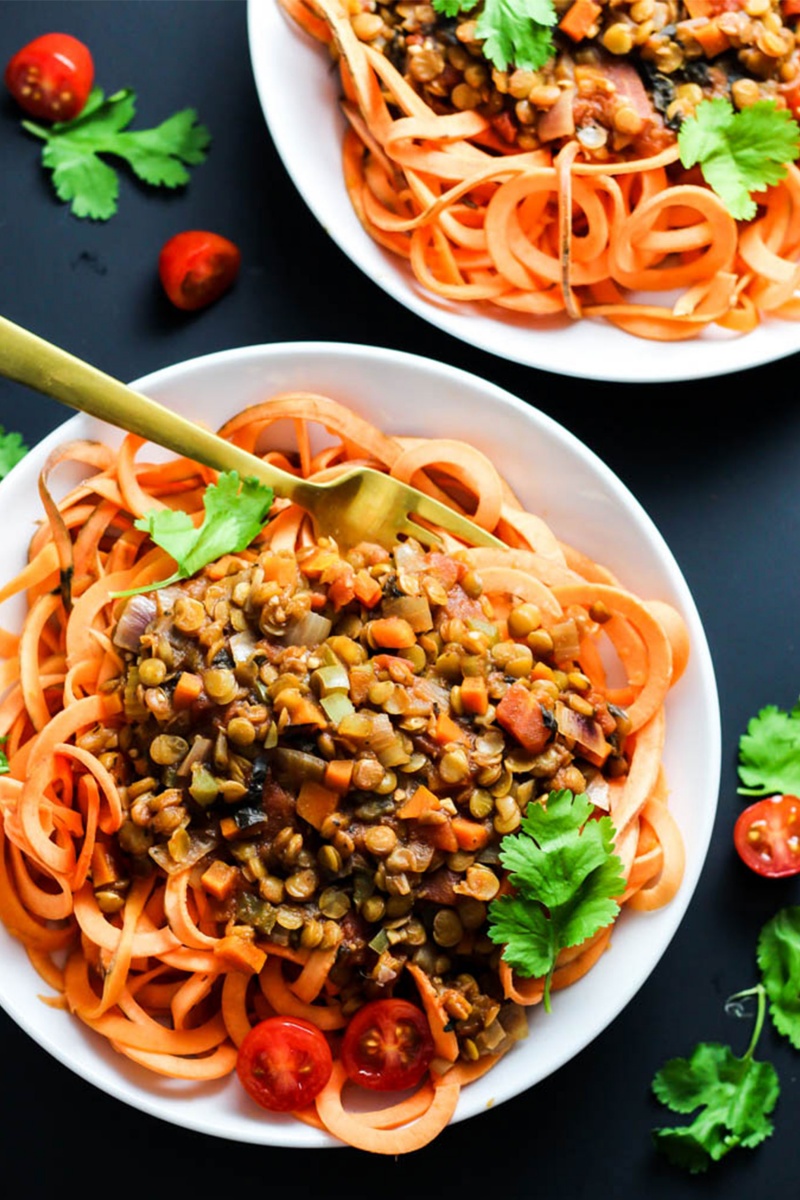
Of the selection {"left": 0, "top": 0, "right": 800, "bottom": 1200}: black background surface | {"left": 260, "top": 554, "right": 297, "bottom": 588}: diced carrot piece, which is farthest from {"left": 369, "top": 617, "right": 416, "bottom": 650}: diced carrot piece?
{"left": 0, "top": 0, "right": 800, "bottom": 1200}: black background surface

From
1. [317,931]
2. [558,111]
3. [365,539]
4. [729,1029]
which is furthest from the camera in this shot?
[729,1029]

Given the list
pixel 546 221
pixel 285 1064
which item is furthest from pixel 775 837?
pixel 546 221

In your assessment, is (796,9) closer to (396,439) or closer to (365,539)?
(396,439)

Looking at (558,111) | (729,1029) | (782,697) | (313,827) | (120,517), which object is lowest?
(729,1029)

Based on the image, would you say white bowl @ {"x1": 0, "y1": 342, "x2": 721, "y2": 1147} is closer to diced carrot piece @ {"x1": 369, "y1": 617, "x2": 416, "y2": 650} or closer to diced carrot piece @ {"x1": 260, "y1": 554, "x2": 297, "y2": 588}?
diced carrot piece @ {"x1": 260, "y1": 554, "x2": 297, "y2": 588}

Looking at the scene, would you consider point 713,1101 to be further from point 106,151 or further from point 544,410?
point 106,151

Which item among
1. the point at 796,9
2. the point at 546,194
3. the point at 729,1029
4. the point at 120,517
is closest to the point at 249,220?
the point at 546,194

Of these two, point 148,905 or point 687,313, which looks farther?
point 687,313

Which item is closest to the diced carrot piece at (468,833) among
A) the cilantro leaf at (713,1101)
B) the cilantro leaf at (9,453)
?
the cilantro leaf at (713,1101)
